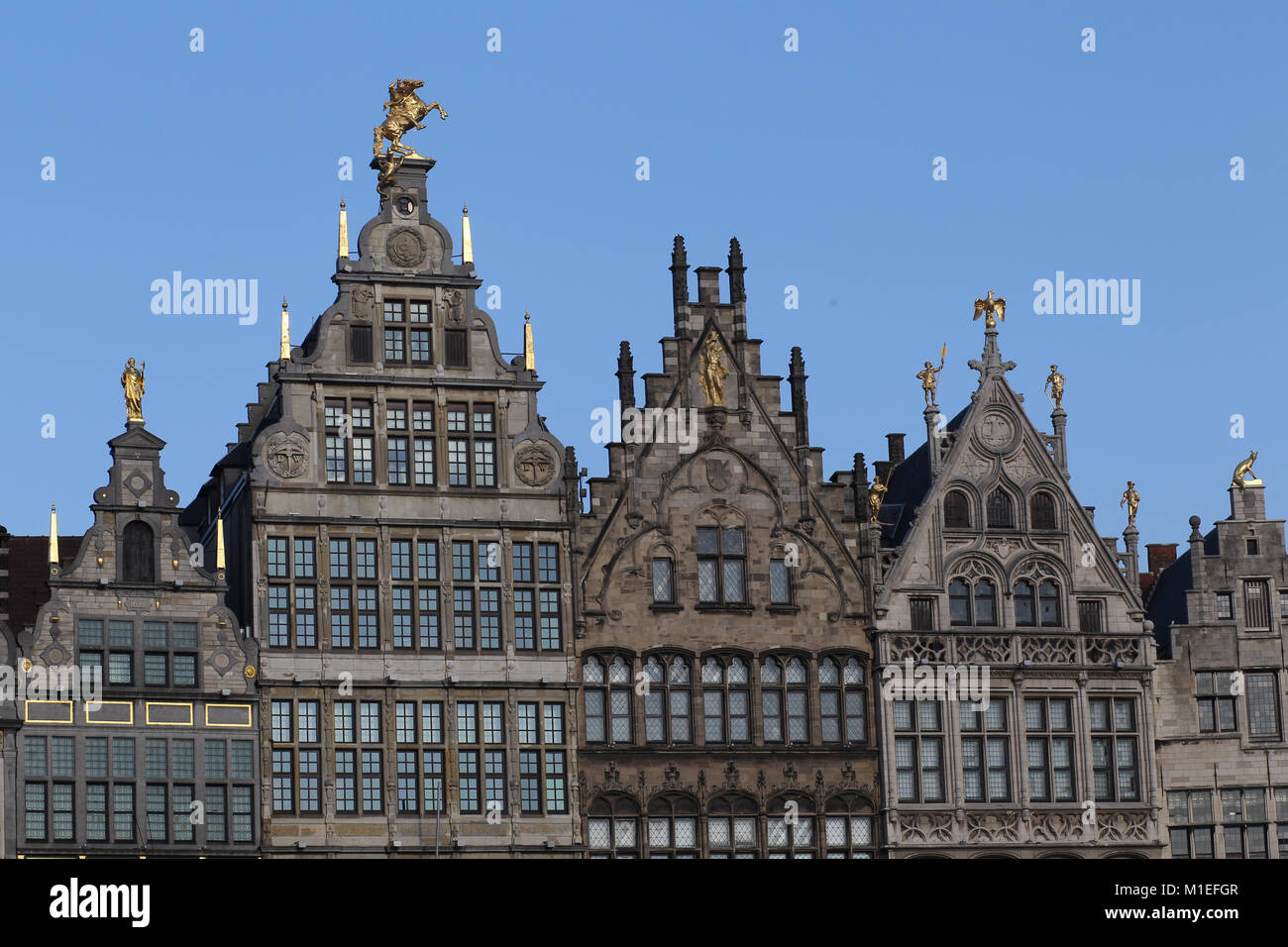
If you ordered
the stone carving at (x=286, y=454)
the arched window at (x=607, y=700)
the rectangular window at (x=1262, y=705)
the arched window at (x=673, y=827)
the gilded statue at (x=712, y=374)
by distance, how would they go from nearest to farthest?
the stone carving at (x=286, y=454)
the arched window at (x=673, y=827)
the arched window at (x=607, y=700)
the gilded statue at (x=712, y=374)
the rectangular window at (x=1262, y=705)

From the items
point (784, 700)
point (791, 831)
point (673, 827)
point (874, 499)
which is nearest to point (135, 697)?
point (673, 827)

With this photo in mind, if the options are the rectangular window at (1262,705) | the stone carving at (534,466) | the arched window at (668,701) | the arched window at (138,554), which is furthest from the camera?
the rectangular window at (1262,705)

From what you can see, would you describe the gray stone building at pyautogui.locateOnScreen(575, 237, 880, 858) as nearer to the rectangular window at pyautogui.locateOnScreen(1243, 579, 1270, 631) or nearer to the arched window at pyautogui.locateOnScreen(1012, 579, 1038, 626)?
the arched window at pyautogui.locateOnScreen(1012, 579, 1038, 626)

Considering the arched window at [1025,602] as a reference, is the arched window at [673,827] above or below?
below

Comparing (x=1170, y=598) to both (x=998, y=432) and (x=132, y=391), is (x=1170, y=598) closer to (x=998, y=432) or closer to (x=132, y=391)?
(x=998, y=432)

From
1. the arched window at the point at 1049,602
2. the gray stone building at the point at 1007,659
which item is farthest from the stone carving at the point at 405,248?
the arched window at the point at 1049,602

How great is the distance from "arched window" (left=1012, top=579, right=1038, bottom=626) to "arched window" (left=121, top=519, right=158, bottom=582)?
60.0 ft

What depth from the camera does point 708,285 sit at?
63.2 metres

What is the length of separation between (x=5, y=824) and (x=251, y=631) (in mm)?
6206

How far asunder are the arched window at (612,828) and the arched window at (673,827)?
375mm

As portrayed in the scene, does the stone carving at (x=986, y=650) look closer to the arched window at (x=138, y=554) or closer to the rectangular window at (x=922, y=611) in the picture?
the rectangular window at (x=922, y=611)

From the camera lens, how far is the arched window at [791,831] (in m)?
60.7

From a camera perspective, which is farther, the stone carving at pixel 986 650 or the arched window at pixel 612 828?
the stone carving at pixel 986 650
